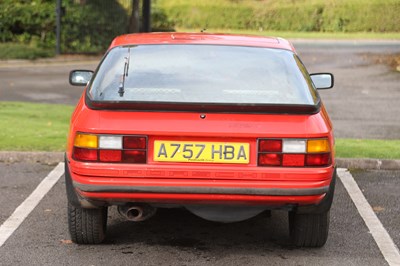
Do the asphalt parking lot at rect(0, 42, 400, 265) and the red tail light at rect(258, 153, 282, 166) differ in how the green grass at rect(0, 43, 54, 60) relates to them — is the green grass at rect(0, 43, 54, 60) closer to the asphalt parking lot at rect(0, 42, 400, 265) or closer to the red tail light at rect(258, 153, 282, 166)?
the asphalt parking lot at rect(0, 42, 400, 265)

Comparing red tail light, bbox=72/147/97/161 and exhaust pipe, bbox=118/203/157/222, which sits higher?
red tail light, bbox=72/147/97/161

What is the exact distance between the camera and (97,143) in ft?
20.1

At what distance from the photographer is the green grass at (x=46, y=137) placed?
10.7 m

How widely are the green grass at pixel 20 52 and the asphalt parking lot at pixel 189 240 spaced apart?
17759 mm

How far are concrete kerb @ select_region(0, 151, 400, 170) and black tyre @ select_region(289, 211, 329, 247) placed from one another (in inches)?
138

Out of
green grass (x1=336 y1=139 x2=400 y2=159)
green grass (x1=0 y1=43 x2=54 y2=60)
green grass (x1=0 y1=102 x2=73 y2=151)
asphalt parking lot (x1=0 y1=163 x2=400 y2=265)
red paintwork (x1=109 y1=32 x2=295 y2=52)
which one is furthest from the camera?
green grass (x1=0 y1=43 x2=54 y2=60)

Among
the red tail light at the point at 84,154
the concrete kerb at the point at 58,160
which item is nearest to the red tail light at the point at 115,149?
the red tail light at the point at 84,154

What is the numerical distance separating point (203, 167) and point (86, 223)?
1072 mm

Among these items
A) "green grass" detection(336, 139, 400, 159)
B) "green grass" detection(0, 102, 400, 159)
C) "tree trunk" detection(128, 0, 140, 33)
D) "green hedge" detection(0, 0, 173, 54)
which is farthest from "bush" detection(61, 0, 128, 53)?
"green grass" detection(336, 139, 400, 159)

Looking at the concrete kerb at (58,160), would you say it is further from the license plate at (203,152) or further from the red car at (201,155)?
the license plate at (203,152)

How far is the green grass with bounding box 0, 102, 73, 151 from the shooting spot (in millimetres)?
10930

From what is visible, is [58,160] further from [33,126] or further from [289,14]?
[289,14]

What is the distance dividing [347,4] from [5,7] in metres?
25.2

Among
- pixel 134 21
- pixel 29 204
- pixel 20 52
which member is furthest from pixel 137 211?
pixel 134 21
